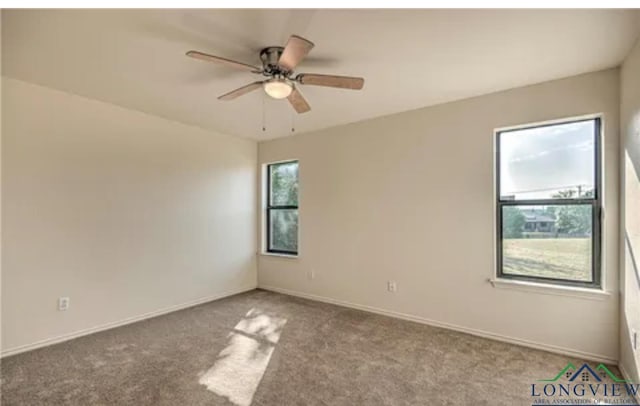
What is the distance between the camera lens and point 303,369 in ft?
8.06

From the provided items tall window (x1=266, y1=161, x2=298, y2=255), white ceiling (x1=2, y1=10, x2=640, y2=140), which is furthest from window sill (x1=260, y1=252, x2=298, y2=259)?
white ceiling (x1=2, y1=10, x2=640, y2=140)

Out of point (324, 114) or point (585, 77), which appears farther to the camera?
point (324, 114)

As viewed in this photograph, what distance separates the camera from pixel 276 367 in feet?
8.16

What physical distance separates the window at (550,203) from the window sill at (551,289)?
9cm

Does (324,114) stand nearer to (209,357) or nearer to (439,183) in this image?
(439,183)

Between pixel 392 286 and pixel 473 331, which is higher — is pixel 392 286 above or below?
above

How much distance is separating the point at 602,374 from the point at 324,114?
3457 millimetres

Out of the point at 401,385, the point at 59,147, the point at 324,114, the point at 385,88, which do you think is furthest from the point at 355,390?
the point at 59,147

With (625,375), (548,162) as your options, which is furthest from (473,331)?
(548,162)

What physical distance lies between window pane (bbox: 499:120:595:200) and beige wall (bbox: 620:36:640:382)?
305mm

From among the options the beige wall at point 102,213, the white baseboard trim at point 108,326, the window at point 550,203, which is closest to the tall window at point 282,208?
the beige wall at point 102,213

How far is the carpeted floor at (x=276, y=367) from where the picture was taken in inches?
82.9

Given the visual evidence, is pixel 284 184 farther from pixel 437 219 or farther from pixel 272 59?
pixel 272 59

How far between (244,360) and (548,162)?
10.6ft
